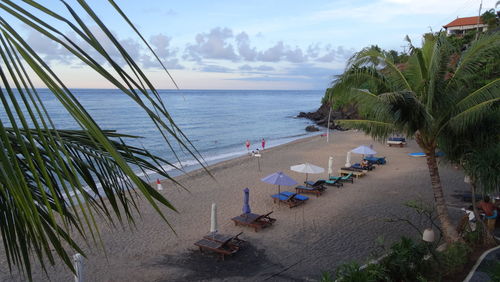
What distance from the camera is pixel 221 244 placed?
957 centimetres

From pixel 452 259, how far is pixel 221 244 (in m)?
5.51

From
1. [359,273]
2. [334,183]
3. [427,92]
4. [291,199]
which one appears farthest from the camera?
[334,183]

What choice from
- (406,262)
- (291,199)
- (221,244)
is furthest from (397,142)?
(406,262)

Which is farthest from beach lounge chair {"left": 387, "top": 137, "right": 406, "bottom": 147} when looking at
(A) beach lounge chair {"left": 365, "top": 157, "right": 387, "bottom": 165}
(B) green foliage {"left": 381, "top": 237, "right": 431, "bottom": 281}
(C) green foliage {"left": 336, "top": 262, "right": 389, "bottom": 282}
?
(C) green foliage {"left": 336, "top": 262, "right": 389, "bottom": 282}

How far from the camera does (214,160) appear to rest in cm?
3044

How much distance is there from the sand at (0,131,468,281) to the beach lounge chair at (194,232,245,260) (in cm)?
22

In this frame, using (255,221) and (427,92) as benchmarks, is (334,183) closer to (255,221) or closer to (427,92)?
→ (255,221)

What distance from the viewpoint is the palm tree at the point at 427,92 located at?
291 inches

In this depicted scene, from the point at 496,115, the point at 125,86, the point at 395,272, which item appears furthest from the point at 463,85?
the point at 125,86

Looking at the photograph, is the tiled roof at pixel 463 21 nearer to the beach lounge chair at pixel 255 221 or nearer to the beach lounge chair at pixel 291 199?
the beach lounge chair at pixel 291 199

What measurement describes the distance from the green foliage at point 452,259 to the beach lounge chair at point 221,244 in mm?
A: 5017

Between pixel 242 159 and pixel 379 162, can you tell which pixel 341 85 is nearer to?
pixel 379 162

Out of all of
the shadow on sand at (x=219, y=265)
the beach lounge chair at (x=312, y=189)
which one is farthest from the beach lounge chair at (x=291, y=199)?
the shadow on sand at (x=219, y=265)

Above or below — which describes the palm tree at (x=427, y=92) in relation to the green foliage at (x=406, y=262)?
above
